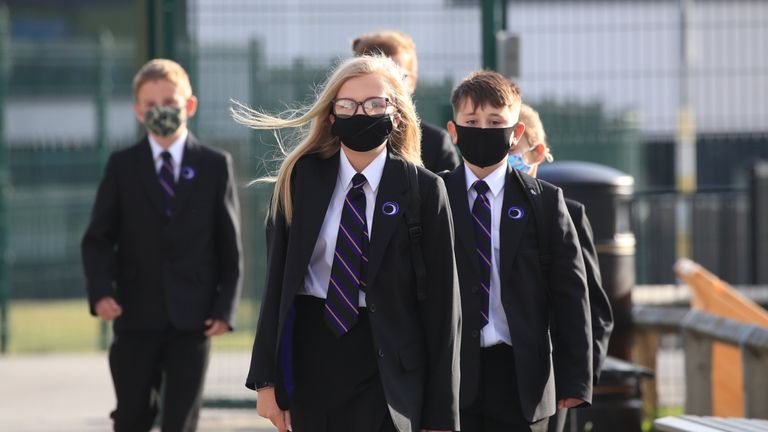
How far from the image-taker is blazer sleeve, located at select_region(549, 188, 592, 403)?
16.0ft

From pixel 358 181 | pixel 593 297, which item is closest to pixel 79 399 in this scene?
pixel 593 297

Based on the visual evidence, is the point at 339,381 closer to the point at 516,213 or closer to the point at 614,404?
the point at 516,213

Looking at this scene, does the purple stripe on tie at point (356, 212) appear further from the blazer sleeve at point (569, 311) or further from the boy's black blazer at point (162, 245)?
the boy's black blazer at point (162, 245)

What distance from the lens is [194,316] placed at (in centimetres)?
649

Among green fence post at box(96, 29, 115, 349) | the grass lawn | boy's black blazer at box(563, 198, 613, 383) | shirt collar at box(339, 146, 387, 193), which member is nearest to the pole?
green fence post at box(96, 29, 115, 349)

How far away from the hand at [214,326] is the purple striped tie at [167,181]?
20.6 inches

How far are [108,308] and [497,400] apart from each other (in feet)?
7.57

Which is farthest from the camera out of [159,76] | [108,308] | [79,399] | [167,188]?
[79,399]

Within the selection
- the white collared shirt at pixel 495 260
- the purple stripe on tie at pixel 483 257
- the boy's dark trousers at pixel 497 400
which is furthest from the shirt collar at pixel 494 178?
the boy's dark trousers at pixel 497 400

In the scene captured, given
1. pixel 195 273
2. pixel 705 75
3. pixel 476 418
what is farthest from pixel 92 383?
pixel 476 418

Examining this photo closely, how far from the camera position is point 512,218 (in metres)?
4.93

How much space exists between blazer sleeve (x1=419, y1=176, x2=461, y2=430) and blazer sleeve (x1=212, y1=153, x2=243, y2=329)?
7.85ft

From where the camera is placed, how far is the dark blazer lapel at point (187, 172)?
6.62 m

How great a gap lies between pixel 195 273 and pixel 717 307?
3.11 metres
